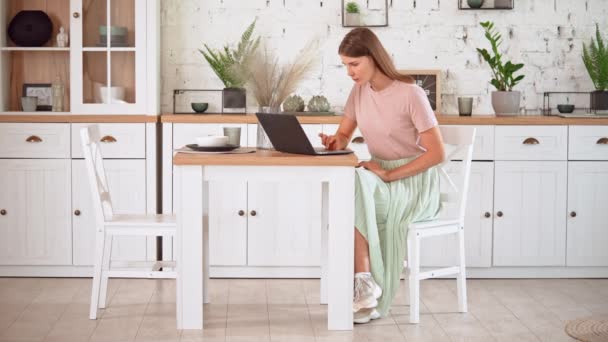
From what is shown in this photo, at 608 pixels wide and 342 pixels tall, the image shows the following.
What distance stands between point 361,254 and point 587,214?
5.69ft

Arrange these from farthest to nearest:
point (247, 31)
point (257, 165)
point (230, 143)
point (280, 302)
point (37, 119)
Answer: point (247, 31)
point (37, 119)
point (280, 302)
point (230, 143)
point (257, 165)

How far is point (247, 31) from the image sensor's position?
18.8 ft

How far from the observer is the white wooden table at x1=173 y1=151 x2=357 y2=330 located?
13.4ft

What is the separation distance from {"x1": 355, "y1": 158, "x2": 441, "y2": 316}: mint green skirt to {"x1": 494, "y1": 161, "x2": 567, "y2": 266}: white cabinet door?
1.02m

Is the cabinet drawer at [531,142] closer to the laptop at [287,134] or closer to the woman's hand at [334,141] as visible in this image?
the woman's hand at [334,141]

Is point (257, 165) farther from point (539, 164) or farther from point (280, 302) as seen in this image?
point (539, 164)

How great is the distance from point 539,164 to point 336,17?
1.46 m

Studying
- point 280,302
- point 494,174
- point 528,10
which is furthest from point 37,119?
point 528,10

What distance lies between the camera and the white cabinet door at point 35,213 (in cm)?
539

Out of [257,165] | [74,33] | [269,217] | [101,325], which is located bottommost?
[101,325]

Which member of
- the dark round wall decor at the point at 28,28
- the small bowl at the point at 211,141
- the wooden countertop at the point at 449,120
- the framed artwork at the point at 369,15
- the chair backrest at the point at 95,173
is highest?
the framed artwork at the point at 369,15

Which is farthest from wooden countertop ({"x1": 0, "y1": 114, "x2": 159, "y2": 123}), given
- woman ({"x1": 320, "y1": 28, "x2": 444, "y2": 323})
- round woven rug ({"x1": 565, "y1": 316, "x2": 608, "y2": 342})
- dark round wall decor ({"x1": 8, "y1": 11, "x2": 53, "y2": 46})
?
round woven rug ({"x1": 565, "y1": 316, "x2": 608, "y2": 342})

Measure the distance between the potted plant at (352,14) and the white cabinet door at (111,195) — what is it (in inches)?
57.8

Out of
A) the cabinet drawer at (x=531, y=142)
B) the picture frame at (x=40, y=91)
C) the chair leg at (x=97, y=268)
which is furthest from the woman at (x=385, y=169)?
the picture frame at (x=40, y=91)
